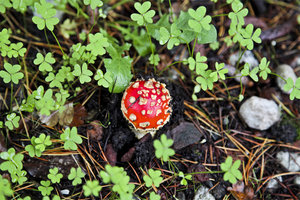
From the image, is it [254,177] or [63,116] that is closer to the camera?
[63,116]

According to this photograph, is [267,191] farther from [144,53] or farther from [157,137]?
[144,53]

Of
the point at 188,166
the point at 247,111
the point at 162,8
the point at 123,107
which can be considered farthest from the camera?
the point at 162,8

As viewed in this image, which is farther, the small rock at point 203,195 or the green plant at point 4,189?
the small rock at point 203,195

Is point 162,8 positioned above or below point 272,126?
above

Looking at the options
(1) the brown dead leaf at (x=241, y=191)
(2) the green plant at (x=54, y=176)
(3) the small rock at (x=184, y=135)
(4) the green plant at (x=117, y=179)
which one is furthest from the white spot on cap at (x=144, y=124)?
(1) the brown dead leaf at (x=241, y=191)

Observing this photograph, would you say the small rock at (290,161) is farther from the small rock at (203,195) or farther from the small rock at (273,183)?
the small rock at (203,195)

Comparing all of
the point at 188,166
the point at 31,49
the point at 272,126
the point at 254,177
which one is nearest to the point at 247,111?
the point at 272,126

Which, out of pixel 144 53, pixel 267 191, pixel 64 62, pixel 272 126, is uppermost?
pixel 64 62
